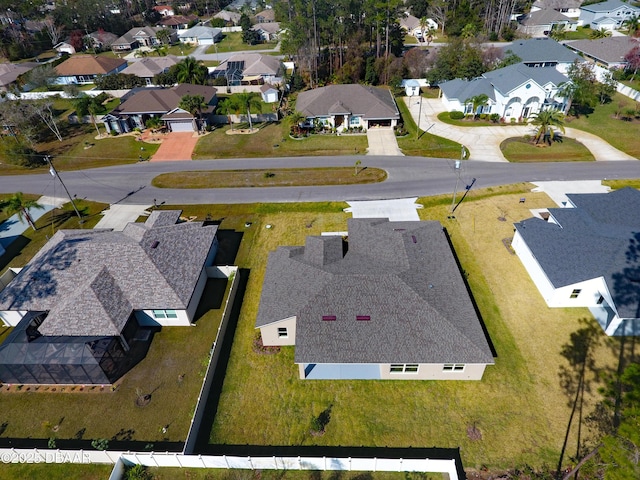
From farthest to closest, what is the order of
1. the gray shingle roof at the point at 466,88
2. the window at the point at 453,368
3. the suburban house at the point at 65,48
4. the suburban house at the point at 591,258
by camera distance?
1. the suburban house at the point at 65,48
2. the gray shingle roof at the point at 466,88
3. the suburban house at the point at 591,258
4. the window at the point at 453,368

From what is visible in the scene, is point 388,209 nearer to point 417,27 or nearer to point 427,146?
point 427,146

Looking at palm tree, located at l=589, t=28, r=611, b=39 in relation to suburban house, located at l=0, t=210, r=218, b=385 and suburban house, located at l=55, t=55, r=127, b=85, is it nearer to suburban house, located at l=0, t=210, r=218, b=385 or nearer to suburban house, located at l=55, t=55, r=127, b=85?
suburban house, located at l=0, t=210, r=218, b=385

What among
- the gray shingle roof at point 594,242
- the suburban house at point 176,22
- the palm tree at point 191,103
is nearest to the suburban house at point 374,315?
the gray shingle roof at point 594,242

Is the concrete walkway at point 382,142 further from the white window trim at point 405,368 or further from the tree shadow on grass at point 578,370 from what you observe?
the white window trim at point 405,368

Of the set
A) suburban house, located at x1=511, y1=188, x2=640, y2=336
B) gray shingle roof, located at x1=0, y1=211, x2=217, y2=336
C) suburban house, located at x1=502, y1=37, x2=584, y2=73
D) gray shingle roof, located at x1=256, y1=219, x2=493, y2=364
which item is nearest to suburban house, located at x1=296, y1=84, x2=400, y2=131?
suburban house, located at x1=502, y1=37, x2=584, y2=73

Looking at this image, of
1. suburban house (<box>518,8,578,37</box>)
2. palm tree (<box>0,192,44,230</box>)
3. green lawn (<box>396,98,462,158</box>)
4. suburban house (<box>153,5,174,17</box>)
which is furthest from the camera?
suburban house (<box>153,5,174,17</box>)

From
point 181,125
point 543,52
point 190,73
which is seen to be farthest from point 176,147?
point 543,52
